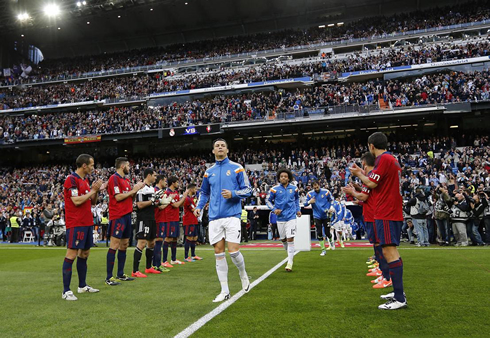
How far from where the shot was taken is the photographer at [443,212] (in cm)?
1391

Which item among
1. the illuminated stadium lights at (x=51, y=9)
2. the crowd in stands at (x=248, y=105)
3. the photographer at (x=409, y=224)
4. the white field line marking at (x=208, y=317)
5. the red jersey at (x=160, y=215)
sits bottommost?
the white field line marking at (x=208, y=317)

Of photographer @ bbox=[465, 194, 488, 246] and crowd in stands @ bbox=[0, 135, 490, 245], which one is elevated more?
crowd in stands @ bbox=[0, 135, 490, 245]

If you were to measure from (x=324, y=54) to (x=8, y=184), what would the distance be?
126 ft

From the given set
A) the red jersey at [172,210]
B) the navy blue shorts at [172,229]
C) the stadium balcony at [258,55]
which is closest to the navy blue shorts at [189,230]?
the navy blue shorts at [172,229]

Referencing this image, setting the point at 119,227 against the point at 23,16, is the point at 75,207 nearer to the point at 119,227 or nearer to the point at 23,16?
the point at 119,227

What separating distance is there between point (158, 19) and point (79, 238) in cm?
5352

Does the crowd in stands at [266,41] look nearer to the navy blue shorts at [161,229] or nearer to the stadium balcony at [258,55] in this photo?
the stadium balcony at [258,55]

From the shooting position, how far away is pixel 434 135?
33.7m

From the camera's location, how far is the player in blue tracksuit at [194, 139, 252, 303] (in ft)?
18.1

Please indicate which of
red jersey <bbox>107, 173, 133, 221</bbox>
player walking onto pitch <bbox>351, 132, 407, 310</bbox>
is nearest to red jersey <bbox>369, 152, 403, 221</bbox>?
player walking onto pitch <bbox>351, 132, 407, 310</bbox>

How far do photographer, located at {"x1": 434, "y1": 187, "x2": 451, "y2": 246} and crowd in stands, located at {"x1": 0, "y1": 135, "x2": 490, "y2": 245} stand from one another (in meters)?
0.19

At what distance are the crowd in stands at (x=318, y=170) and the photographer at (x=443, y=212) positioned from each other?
189 millimetres

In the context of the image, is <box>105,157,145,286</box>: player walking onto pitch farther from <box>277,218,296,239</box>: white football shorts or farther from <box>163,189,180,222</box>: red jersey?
<box>277,218,296,239</box>: white football shorts

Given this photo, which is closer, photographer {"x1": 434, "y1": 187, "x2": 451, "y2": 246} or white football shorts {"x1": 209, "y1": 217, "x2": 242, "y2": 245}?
white football shorts {"x1": 209, "y1": 217, "x2": 242, "y2": 245}
